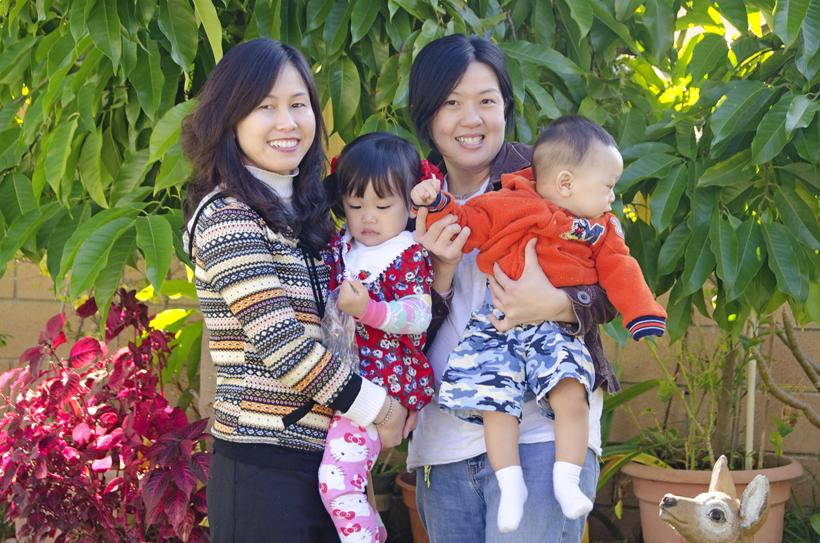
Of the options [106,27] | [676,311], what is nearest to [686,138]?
[676,311]

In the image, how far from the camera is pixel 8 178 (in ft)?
6.86

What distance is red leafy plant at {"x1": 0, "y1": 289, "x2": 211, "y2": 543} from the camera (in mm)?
2082

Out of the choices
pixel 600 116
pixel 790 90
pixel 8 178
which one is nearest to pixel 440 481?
pixel 600 116

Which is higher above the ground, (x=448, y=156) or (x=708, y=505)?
(x=448, y=156)

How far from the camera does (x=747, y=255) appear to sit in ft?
5.79

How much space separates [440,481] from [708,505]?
754 mm

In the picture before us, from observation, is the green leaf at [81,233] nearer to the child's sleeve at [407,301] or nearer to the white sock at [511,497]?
the child's sleeve at [407,301]

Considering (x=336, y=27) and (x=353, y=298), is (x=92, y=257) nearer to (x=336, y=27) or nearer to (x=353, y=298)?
(x=353, y=298)

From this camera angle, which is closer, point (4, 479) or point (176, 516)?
point (176, 516)

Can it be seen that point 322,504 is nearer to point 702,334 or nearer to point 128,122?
point 128,122

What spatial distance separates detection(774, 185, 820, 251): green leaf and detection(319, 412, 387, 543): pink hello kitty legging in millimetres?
1249

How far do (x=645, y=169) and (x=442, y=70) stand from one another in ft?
2.09

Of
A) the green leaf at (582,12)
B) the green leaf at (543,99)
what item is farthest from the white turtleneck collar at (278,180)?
the green leaf at (582,12)

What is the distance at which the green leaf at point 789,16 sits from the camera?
5.24ft
